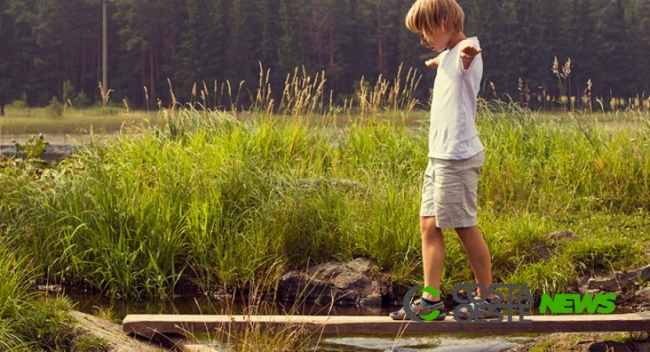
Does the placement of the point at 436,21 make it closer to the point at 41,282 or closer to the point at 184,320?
the point at 184,320

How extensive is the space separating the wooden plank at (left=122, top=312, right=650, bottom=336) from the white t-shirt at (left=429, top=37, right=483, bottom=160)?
797 millimetres

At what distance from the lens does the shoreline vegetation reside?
7375 millimetres

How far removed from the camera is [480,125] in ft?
34.5

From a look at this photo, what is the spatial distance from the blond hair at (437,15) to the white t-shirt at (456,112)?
0.11 meters

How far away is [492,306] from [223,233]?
3.29 m

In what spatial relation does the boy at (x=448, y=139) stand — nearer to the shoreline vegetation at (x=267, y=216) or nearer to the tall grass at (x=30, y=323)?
the tall grass at (x=30, y=323)

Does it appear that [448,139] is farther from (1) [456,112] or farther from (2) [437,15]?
(2) [437,15]

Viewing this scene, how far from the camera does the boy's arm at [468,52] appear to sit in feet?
15.1

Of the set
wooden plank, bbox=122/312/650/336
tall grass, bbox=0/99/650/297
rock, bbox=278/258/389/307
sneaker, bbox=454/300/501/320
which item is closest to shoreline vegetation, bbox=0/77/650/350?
tall grass, bbox=0/99/650/297

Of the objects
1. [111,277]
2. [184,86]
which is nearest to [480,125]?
[111,277]

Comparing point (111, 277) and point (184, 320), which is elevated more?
point (184, 320)

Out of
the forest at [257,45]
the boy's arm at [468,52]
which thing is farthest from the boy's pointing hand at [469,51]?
the forest at [257,45]

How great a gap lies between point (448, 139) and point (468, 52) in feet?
1.35

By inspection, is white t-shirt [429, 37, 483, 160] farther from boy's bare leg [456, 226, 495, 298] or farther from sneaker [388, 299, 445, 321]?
sneaker [388, 299, 445, 321]
